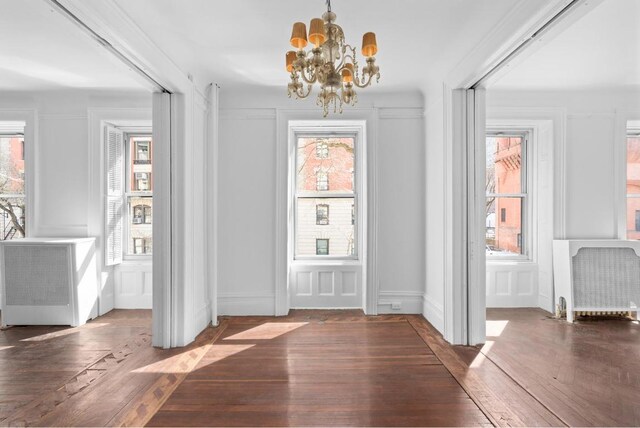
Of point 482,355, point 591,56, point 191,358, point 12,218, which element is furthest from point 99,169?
point 591,56

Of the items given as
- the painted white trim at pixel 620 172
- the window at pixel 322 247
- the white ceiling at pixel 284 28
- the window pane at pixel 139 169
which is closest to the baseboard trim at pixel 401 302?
the window at pixel 322 247

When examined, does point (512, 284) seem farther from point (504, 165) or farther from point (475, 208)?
point (475, 208)

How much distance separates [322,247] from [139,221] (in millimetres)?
2489

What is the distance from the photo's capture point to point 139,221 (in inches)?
196

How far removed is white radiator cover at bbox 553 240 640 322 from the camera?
4.26 m

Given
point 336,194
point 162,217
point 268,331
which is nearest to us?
point 162,217

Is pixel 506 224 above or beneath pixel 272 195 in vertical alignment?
beneath

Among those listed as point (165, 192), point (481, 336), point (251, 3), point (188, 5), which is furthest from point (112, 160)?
point (481, 336)

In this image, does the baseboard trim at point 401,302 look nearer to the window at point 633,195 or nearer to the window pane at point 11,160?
the window at point 633,195

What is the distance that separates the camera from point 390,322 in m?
4.16

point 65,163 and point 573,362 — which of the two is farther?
point 65,163

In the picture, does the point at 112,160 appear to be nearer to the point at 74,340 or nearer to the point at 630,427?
the point at 74,340

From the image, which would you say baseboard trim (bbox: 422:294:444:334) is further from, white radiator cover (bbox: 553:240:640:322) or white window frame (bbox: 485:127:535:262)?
white radiator cover (bbox: 553:240:640:322)

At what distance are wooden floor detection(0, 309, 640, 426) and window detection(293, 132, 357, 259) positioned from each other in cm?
118
